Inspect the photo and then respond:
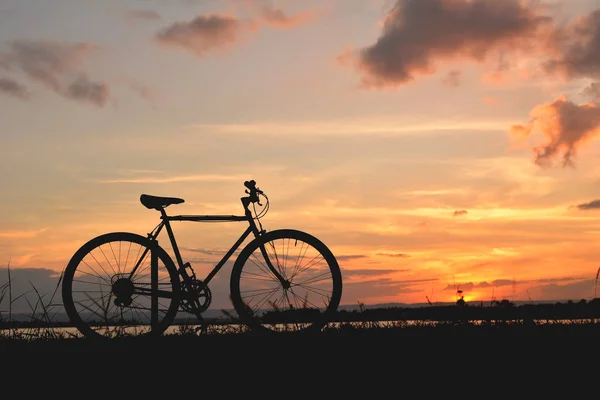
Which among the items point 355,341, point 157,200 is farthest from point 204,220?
point 355,341

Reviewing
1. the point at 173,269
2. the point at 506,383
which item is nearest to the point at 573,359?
the point at 506,383

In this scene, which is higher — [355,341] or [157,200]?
[157,200]

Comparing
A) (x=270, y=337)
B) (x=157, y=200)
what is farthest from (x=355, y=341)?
(x=157, y=200)

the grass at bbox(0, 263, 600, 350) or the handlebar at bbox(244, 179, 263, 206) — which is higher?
the handlebar at bbox(244, 179, 263, 206)

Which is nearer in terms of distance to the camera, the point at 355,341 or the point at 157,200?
the point at 355,341

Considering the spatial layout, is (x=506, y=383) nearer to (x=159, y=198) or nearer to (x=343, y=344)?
(x=343, y=344)

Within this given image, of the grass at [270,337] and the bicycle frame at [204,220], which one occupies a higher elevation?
the bicycle frame at [204,220]

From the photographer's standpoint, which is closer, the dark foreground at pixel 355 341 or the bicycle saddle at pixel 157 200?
the dark foreground at pixel 355 341

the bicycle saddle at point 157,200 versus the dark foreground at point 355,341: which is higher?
the bicycle saddle at point 157,200

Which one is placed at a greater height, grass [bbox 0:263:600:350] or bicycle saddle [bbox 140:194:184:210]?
bicycle saddle [bbox 140:194:184:210]

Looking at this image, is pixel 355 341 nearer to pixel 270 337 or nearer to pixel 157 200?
pixel 270 337

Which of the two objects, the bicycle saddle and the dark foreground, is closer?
the dark foreground

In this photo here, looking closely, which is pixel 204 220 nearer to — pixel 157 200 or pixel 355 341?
pixel 157 200

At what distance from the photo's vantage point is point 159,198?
31.1ft
